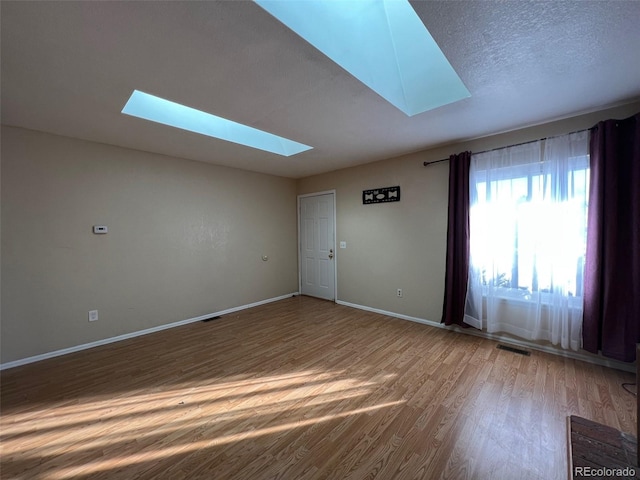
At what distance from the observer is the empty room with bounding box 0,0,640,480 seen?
4.80ft

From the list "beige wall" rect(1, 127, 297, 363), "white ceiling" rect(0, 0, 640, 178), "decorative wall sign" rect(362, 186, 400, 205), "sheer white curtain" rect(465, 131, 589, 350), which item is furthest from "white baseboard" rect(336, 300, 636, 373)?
→ "beige wall" rect(1, 127, 297, 363)

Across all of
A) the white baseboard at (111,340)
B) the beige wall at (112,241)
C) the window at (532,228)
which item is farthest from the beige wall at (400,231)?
the white baseboard at (111,340)

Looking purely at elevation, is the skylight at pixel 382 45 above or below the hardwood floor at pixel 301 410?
above

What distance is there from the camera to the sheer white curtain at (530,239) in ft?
8.34

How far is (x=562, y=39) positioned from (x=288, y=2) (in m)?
1.64

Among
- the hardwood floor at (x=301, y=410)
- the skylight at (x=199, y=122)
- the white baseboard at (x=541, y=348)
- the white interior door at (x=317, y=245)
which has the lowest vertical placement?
the hardwood floor at (x=301, y=410)

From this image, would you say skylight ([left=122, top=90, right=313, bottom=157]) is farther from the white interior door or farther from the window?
the window

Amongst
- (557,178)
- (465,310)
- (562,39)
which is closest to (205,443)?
(465,310)

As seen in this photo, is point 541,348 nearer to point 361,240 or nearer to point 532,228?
point 532,228

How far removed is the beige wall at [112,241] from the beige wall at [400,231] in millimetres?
1712

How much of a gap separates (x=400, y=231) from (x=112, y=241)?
3.95 m

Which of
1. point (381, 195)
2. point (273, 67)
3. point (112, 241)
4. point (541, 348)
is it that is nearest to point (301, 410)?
point (273, 67)

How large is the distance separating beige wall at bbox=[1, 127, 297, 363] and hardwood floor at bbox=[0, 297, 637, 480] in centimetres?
49

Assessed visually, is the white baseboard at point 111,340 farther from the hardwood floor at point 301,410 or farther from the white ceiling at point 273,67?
the white ceiling at point 273,67
